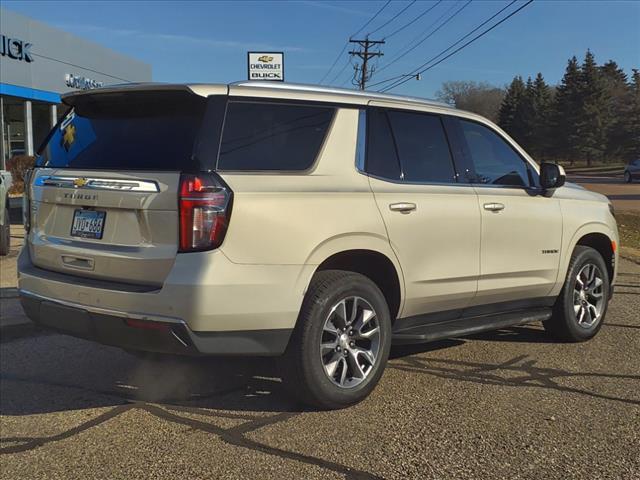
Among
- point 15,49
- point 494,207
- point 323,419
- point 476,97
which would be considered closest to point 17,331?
point 323,419

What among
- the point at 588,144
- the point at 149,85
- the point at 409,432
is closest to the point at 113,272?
the point at 149,85

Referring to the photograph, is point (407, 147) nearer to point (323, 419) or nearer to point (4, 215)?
point (323, 419)

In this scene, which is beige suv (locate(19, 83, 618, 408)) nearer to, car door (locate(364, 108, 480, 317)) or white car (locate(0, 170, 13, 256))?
car door (locate(364, 108, 480, 317))

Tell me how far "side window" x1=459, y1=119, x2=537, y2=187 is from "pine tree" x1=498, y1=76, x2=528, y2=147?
78158 millimetres

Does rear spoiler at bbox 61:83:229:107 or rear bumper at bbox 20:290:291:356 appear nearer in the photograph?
rear bumper at bbox 20:290:291:356

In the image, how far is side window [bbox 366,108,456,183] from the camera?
4328 millimetres

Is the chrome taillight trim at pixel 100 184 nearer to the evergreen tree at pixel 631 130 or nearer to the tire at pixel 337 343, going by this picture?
the tire at pixel 337 343

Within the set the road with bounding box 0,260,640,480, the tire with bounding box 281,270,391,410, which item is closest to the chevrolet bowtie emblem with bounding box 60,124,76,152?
the road with bounding box 0,260,640,480

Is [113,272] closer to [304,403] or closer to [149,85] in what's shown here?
[149,85]

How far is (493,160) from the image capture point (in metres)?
5.17

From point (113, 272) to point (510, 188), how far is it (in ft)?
10.3

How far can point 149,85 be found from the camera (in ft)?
12.4

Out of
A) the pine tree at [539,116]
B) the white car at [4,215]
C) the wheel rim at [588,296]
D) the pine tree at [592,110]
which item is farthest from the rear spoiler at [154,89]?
the pine tree at [539,116]

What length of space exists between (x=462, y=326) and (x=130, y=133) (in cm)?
265
